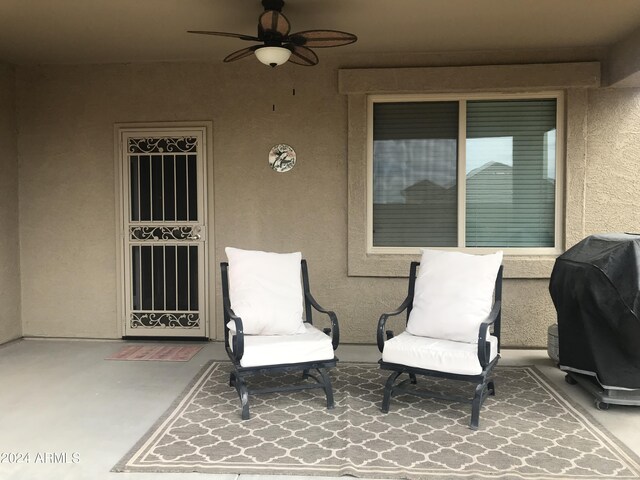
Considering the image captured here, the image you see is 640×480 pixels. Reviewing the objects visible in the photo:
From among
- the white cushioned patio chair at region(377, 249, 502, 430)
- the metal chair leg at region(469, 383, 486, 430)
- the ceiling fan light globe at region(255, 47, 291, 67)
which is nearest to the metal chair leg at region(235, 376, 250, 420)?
the white cushioned patio chair at region(377, 249, 502, 430)

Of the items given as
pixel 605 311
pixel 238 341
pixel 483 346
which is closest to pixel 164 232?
pixel 238 341

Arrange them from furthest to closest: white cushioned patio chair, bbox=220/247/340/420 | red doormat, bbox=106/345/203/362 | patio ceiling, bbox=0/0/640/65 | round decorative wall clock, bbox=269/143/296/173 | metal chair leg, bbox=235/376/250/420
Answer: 1. round decorative wall clock, bbox=269/143/296/173
2. red doormat, bbox=106/345/203/362
3. patio ceiling, bbox=0/0/640/65
4. white cushioned patio chair, bbox=220/247/340/420
5. metal chair leg, bbox=235/376/250/420

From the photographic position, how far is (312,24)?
14.1ft

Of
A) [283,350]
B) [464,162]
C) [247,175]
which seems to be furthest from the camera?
[247,175]

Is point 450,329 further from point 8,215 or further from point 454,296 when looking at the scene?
point 8,215

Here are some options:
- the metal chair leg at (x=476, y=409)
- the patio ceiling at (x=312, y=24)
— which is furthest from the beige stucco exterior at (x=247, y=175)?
the metal chair leg at (x=476, y=409)

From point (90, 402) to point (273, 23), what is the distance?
2906 millimetres

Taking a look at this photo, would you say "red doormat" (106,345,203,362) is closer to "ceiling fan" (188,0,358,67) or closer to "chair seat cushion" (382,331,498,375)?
"chair seat cushion" (382,331,498,375)

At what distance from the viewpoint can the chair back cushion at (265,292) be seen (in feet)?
12.1

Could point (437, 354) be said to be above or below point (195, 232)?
below

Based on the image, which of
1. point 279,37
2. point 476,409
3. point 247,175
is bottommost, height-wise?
point 476,409

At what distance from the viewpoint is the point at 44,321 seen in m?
5.48

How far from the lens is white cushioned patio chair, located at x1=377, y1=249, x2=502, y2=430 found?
3193mm

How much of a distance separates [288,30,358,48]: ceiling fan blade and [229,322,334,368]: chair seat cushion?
2.07 m
